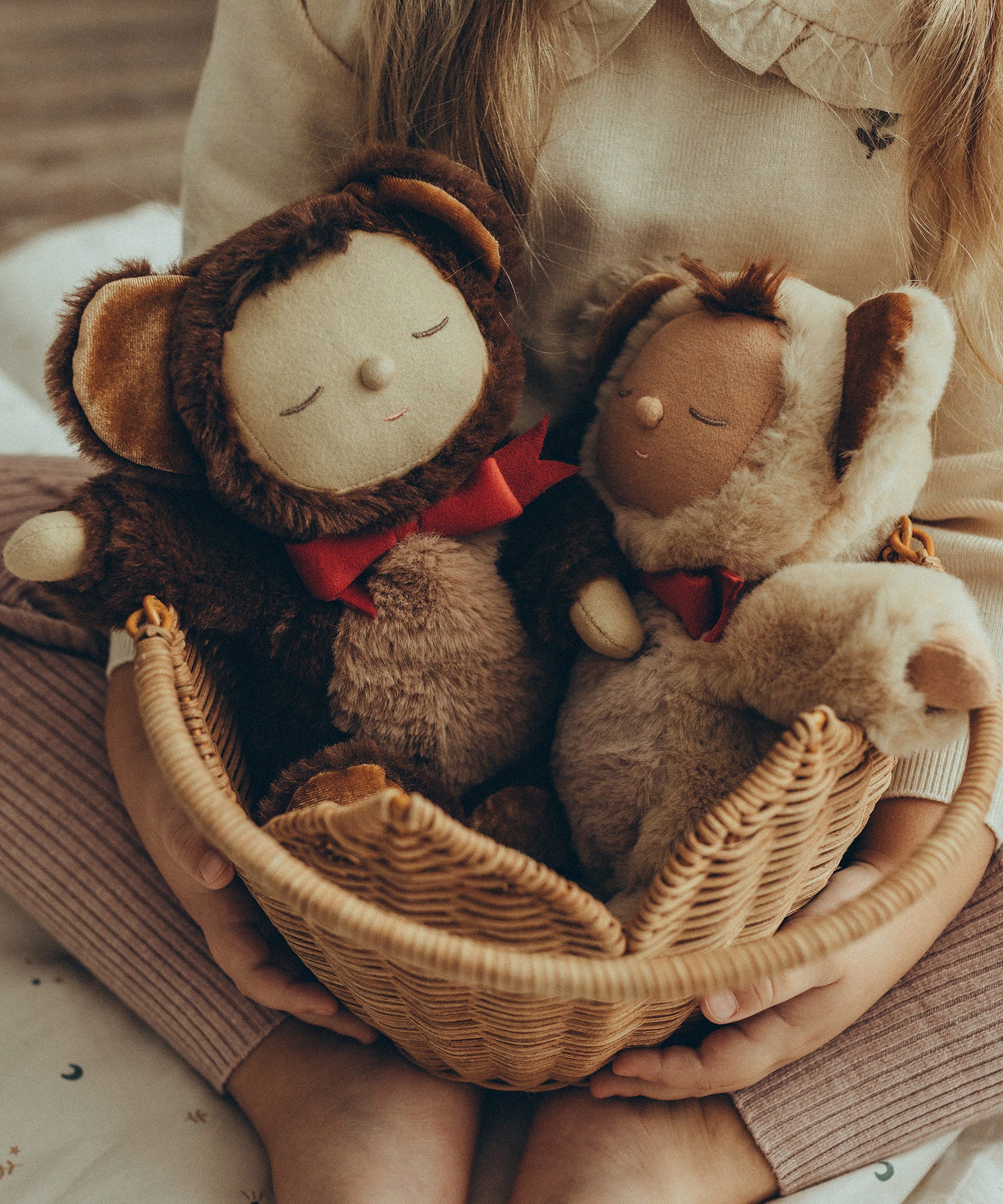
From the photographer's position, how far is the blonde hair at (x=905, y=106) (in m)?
0.56

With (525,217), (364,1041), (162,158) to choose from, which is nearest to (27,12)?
(162,158)

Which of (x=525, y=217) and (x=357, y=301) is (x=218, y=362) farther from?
(x=525, y=217)

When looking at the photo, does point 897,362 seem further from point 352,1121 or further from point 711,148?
point 352,1121

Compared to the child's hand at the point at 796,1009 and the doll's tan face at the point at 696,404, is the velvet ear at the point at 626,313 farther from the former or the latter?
the child's hand at the point at 796,1009

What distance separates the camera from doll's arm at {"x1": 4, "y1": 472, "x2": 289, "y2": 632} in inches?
19.5

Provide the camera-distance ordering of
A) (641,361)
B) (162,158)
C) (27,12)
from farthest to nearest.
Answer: (27,12) → (162,158) → (641,361)

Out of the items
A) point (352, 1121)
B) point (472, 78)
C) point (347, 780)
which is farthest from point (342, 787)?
point (472, 78)

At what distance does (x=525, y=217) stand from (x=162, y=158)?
4.95 feet

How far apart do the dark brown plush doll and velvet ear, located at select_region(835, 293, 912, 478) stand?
0.17 meters

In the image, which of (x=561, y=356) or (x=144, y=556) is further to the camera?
(x=561, y=356)

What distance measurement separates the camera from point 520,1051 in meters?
0.49

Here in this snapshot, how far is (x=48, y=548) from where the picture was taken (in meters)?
0.49

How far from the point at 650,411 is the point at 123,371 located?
11.3 inches

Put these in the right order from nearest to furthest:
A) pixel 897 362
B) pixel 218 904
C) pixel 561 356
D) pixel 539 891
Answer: pixel 539 891
pixel 897 362
pixel 218 904
pixel 561 356
